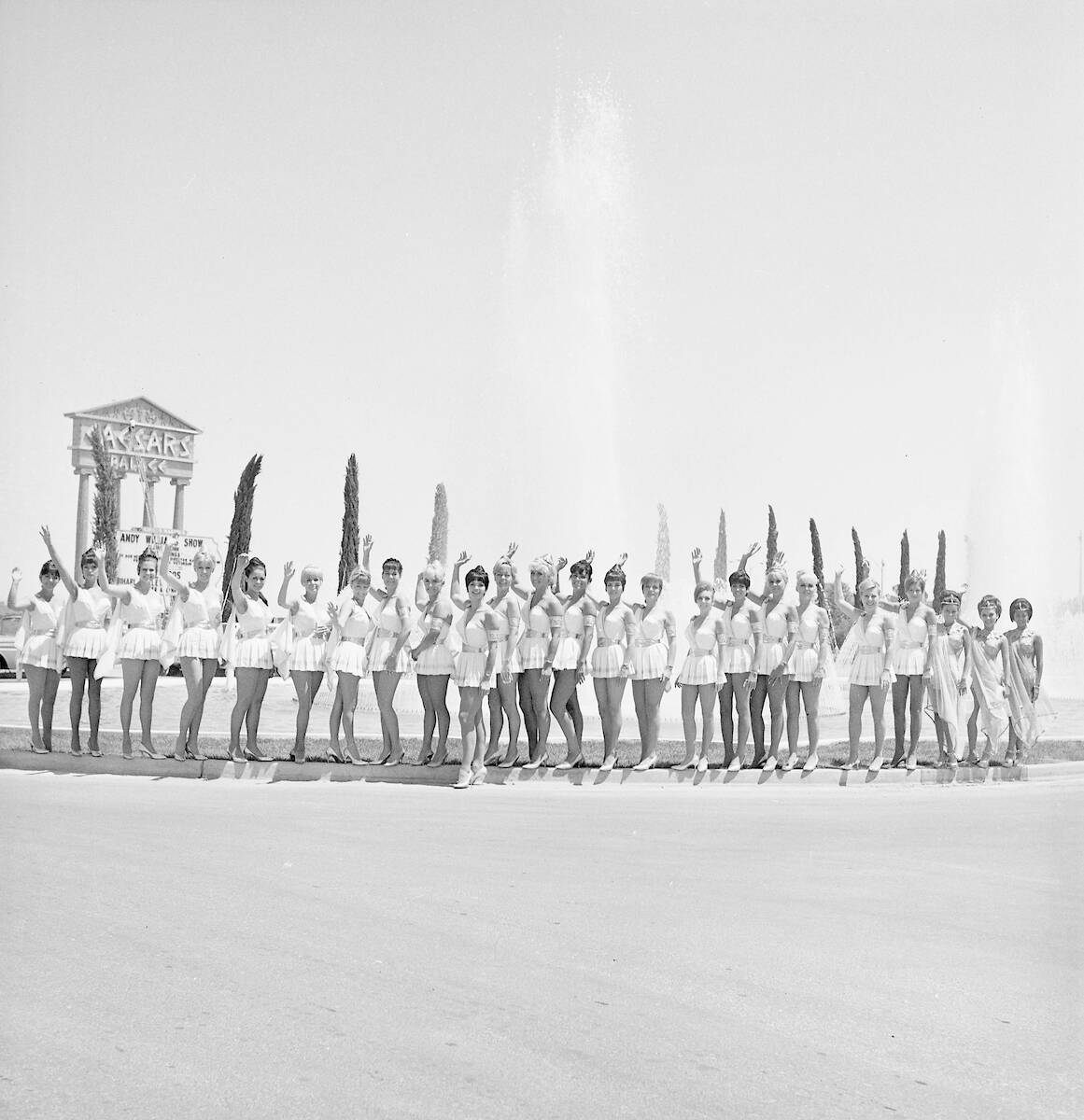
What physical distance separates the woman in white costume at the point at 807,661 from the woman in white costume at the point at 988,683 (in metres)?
2.31

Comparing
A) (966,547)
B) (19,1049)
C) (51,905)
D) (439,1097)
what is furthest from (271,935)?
(966,547)

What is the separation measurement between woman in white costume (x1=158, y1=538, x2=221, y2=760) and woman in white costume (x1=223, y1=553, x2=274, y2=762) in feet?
0.73

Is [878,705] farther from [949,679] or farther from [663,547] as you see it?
[663,547]

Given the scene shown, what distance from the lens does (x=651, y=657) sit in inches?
581

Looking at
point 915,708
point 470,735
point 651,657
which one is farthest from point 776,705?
point 470,735

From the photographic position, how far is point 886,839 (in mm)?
10422

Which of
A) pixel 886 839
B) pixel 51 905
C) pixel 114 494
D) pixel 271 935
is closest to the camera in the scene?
pixel 271 935

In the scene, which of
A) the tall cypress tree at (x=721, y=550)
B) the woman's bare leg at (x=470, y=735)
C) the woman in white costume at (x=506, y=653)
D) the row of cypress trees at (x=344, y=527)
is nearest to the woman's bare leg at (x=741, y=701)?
the woman in white costume at (x=506, y=653)

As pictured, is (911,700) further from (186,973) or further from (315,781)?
(186,973)

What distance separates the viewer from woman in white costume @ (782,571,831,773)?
1517 centimetres

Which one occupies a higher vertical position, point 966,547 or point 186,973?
point 966,547

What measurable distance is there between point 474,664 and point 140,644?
357 cm

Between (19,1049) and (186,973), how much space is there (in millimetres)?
1064

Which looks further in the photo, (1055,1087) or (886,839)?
(886,839)
